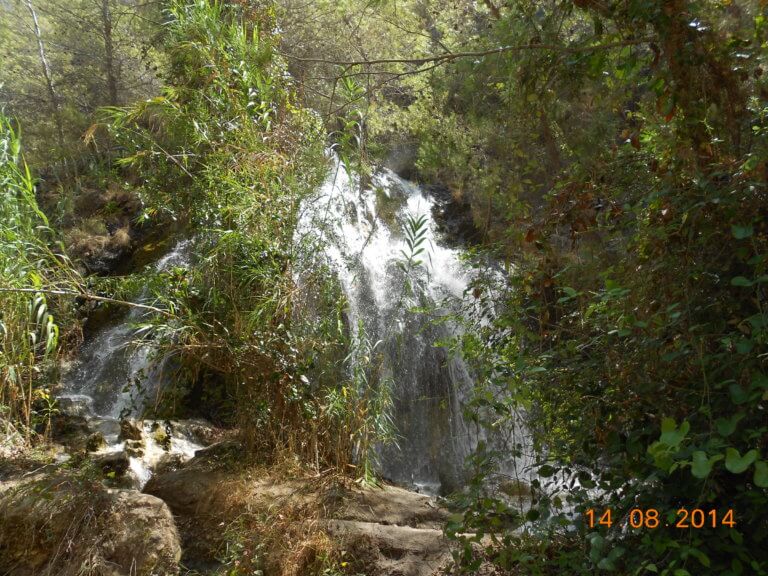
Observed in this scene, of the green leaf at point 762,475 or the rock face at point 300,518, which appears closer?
the green leaf at point 762,475

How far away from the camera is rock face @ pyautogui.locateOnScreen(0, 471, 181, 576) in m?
3.27

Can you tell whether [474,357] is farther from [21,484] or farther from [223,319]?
[21,484]

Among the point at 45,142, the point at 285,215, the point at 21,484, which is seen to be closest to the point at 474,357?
the point at 285,215

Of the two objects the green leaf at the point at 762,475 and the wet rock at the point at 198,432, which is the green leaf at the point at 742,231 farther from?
the wet rock at the point at 198,432

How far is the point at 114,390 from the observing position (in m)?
7.11

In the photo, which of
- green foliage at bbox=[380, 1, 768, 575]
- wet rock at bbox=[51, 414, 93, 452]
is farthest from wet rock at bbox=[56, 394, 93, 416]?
green foliage at bbox=[380, 1, 768, 575]

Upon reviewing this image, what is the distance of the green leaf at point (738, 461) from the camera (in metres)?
1.31

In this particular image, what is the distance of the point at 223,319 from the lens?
4090mm

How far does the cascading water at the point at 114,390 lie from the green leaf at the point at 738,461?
480cm

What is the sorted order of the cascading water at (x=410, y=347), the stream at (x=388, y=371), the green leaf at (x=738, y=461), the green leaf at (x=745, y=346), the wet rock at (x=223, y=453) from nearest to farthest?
the green leaf at (x=738, y=461) → the green leaf at (x=745, y=346) → the wet rock at (x=223, y=453) → the stream at (x=388, y=371) → the cascading water at (x=410, y=347)

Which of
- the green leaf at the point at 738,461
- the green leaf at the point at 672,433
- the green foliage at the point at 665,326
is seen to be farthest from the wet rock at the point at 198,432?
the green leaf at the point at 738,461

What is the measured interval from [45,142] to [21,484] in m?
11.0
